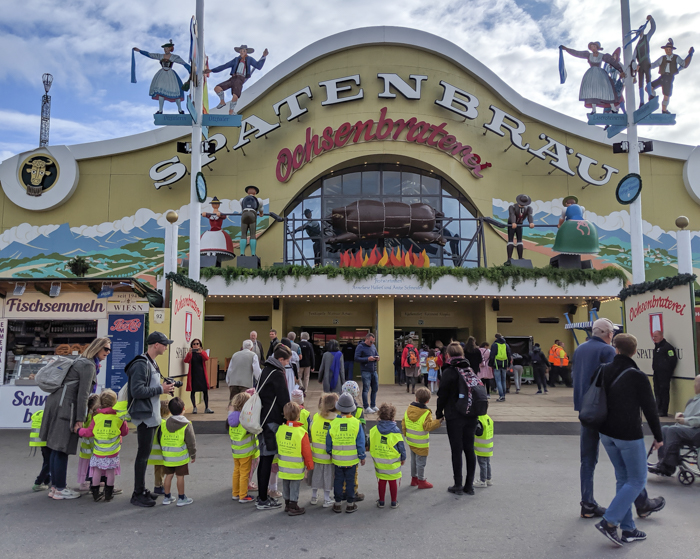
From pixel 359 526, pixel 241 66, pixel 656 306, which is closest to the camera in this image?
pixel 359 526

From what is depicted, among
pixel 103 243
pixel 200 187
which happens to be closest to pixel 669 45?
pixel 200 187

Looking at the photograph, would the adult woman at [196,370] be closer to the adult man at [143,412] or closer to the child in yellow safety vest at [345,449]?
the adult man at [143,412]

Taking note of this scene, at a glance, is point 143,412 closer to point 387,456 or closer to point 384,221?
point 387,456

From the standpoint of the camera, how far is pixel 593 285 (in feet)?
61.7

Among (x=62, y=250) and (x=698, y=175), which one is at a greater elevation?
(x=698, y=175)

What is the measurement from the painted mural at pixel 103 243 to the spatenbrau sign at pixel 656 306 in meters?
14.5

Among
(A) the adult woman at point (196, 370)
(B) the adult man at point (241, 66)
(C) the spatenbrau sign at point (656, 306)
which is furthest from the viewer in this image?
(B) the adult man at point (241, 66)

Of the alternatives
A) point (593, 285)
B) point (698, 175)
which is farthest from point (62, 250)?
point (698, 175)

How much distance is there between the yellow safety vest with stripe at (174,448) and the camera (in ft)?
17.4

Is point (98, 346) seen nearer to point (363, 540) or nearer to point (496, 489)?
point (363, 540)

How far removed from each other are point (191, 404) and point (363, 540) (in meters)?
8.08

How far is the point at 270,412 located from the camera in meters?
5.28

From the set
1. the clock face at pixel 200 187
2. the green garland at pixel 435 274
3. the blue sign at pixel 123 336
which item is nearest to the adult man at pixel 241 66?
the clock face at pixel 200 187

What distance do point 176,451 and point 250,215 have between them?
15.8m
